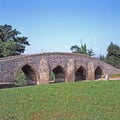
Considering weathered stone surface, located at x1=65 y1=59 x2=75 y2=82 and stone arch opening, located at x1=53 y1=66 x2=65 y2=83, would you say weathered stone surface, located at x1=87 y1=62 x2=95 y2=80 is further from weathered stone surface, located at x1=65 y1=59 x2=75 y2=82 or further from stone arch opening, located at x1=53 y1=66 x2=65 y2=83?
stone arch opening, located at x1=53 y1=66 x2=65 y2=83

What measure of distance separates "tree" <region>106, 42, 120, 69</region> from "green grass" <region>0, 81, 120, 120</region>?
37370mm

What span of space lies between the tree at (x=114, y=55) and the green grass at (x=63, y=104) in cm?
3737

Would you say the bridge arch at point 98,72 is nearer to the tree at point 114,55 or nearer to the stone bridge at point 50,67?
the stone bridge at point 50,67

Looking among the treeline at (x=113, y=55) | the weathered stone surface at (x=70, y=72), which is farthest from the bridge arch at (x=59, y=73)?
the treeline at (x=113, y=55)

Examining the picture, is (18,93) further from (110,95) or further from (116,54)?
(116,54)

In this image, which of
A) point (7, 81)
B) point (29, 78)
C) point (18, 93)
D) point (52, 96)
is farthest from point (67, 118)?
point (29, 78)

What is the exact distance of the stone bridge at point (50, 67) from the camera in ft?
98.0

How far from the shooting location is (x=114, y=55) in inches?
2138

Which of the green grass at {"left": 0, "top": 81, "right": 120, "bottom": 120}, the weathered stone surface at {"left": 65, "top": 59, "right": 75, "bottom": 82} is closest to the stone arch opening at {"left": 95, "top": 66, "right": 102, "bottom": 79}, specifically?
the weathered stone surface at {"left": 65, "top": 59, "right": 75, "bottom": 82}

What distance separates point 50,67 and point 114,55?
2139 centimetres

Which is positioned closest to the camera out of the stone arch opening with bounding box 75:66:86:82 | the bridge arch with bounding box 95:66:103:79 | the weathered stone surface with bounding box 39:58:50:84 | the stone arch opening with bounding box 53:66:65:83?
the weathered stone surface with bounding box 39:58:50:84

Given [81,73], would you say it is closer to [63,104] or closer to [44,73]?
[44,73]

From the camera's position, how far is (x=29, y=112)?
12.4 metres

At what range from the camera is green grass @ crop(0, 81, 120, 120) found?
11961 millimetres
